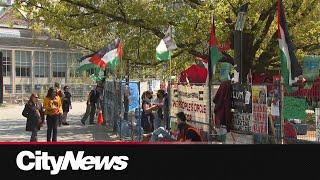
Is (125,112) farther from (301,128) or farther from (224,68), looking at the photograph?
(301,128)

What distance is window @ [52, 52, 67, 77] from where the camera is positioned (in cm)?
11353

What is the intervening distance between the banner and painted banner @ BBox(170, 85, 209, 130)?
1.15 m

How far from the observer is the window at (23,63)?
4289 inches

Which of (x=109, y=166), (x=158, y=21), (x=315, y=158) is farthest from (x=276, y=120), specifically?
(x=158, y=21)

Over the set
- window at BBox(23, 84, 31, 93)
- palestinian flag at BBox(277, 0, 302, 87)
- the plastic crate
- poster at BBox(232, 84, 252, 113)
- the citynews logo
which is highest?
palestinian flag at BBox(277, 0, 302, 87)

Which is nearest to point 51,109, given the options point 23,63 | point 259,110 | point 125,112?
point 125,112

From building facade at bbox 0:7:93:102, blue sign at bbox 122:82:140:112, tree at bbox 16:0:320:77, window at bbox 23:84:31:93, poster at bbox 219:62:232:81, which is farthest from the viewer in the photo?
window at bbox 23:84:31:93

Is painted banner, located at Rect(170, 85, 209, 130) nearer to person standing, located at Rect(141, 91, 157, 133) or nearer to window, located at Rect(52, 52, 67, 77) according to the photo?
person standing, located at Rect(141, 91, 157, 133)

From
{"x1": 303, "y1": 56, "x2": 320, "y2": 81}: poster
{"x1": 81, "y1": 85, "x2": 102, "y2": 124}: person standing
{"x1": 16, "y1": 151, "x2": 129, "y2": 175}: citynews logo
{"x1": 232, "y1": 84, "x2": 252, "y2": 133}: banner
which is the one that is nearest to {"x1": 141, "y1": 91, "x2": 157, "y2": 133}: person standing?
{"x1": 232, "y1": 84, "x2": 252, "y2": 133}: banner

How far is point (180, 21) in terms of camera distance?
20.2 m

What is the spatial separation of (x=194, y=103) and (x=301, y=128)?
3156 mm

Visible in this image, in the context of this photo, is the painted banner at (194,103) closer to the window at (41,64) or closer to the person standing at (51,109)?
the person standing at (51,109)

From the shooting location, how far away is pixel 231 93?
10352mm

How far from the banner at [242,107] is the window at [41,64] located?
104 m
